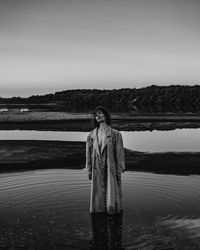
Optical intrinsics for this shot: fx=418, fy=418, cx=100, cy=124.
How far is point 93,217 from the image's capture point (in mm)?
9945

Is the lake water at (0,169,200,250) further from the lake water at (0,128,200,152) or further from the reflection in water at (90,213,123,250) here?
the lake water at (0,128,200,152)

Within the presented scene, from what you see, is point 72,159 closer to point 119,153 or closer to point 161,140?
point 161,140

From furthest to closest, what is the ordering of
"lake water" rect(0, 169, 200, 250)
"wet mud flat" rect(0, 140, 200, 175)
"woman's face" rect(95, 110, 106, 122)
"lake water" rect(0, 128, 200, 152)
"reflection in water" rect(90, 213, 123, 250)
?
"lake water" rect(0, 128, 200, 152) → "wet mud flat" rect(0, 140, 200, 175) → "woman's face" rect(95, 110, 106, 122) → "lake water" rect(0, 169, 200, 250) → "reflection in water" rect(90, 213, 123, 250)

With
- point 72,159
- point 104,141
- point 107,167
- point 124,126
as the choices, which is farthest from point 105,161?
point 124,126

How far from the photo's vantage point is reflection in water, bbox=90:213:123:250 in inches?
322

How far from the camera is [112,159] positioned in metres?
9.75

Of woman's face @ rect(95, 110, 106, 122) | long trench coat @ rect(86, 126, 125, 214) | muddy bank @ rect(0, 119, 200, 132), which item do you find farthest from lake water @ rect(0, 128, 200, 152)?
woman's face @ rect(95, 110, 106, 122)

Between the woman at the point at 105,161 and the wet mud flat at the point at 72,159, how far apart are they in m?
6.71

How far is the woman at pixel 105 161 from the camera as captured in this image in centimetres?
970

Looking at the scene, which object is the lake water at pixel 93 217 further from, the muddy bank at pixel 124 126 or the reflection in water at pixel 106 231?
the muddy bank at pixel 124 126

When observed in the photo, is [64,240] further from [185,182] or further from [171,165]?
[171,165]

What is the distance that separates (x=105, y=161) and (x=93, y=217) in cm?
Result: 138

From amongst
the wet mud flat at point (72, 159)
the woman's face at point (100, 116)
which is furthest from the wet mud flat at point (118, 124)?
the woman's face at point (100, 116)

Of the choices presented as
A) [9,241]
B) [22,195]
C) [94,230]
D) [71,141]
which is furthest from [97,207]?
[71,141]
